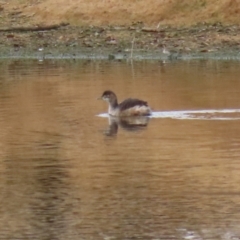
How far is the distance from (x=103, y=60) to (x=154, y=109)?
1061 cm

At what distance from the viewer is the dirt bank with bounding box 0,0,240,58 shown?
29.4 meters

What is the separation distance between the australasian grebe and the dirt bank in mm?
10716

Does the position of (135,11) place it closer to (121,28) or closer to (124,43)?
(121,28)

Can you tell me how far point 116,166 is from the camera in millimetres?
13031

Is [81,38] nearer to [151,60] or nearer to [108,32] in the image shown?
[108,32]

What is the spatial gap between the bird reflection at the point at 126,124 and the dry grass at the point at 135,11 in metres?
14.0

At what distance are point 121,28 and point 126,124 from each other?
14617 millimetres

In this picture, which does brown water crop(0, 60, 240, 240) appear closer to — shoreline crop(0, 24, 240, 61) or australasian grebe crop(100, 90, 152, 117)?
australasian grebe crop(100, 90, 152, 117)

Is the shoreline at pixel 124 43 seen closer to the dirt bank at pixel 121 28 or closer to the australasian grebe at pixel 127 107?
the dirt bank at pixel 121 28

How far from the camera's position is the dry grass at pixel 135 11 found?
31.2 m

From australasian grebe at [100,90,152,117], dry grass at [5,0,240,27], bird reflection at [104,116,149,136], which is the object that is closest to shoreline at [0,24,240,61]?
dry grass at [5,0,240,27]

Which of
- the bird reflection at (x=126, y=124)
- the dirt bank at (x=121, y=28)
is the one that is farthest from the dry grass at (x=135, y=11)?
the bird reflection at (x=126, y=124)

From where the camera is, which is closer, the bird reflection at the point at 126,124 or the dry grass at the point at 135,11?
the bird reflection at the point at 126,124

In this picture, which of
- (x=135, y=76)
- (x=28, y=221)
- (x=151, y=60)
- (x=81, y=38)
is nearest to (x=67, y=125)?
(x=28, y=221)
